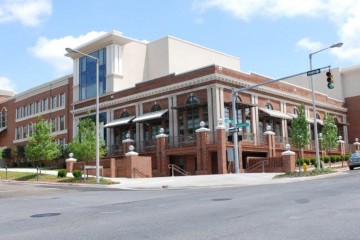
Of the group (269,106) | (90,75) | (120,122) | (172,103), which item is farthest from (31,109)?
(269,106)

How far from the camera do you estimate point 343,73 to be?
5697 centimetres

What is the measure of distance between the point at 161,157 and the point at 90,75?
1706cm

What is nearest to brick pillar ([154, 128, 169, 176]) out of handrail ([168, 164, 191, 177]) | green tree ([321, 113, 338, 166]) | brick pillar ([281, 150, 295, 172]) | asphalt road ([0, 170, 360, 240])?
handrail ([168, 164, 191, 177])

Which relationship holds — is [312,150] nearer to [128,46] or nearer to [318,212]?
[128,46]

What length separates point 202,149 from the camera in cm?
3484

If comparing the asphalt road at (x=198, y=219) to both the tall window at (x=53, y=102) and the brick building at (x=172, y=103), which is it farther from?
the tall window at (x=53, y=102)

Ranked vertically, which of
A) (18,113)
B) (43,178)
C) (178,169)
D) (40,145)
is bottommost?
(43,178)

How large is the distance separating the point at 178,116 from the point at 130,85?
10.5m

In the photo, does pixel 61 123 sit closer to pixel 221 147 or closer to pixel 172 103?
pixel 172 103

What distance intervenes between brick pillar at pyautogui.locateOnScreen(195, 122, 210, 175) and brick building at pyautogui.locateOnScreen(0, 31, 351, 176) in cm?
8

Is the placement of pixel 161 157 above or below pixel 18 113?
below

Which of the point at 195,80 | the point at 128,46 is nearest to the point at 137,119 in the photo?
the point at 195,80

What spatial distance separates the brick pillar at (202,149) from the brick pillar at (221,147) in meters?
1.13

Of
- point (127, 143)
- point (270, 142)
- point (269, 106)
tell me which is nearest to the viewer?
point (270, 142)
